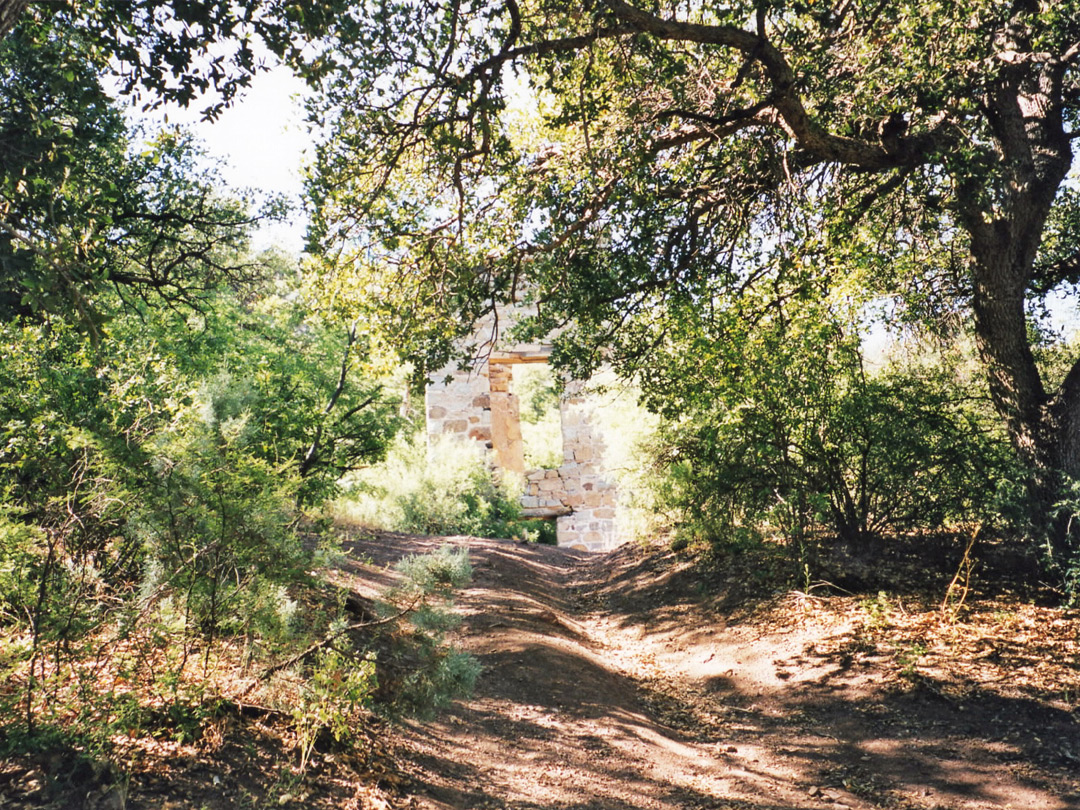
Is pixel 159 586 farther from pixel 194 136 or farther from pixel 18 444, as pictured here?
pixel 194 136

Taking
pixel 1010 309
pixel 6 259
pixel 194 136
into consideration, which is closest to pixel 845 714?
pixel 1010 309

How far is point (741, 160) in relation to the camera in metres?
6.79

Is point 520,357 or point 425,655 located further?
point 520,357

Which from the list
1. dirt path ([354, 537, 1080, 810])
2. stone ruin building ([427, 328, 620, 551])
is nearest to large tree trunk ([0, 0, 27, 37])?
dirt path ([354, 537, 1080, 810])

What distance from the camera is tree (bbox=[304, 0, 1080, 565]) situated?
520 cm

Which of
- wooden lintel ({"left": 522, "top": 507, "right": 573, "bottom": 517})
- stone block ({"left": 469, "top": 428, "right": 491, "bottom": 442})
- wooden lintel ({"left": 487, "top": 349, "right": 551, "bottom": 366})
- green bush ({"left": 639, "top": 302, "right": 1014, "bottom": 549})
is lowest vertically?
wooden lintel ({"left": 522, "top": 507, "right": 573, "bottom": 517})

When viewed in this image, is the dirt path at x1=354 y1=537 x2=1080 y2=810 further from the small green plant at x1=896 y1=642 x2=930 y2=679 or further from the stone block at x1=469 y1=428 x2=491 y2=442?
the stone block at x1=469 y1=428 x2=491 y2=442

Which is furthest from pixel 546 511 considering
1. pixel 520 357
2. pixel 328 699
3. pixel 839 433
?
pixel 328 699

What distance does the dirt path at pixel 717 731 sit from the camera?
390cm

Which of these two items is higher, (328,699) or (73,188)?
(73,188)

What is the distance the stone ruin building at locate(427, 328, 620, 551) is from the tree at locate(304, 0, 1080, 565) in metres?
8.57

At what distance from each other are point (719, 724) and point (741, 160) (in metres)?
4.55

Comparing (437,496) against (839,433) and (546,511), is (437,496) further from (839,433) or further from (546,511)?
(839,433)

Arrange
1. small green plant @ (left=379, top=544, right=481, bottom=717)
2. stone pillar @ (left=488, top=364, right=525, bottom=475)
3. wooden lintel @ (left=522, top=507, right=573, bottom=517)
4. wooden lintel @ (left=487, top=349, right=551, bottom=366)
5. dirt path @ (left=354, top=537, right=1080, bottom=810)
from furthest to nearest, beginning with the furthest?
1. wooden lintel @ (left=522, top=507, right=573, bottom=517)
2. stone pillar @ (left=488, top=364, right=525, bottom=475)
3. wooden lintel @ (left=487, top=349, right=551, bottom=366)
4. dirt path @ (left=354, top=537, right=1080, bottom=810)
5. small green plant @ (left=379, top=544, right=481, bottom=717)
